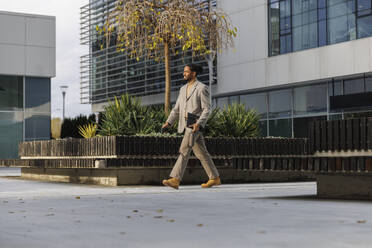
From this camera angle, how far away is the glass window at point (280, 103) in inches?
1559

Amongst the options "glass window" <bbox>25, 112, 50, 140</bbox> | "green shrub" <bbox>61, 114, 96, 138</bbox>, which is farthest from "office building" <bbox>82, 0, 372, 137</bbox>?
"green shrub" <bbox>61, 114, 96, 138</bbox>

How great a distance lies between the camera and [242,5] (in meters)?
41.6

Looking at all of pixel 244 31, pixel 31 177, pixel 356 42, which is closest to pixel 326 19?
Result: pixel 356 42

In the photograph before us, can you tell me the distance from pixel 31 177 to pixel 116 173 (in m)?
5.98

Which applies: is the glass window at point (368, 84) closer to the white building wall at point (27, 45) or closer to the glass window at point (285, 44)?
the glass window at point (285, 44)

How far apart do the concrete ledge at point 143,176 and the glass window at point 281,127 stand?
22966mm

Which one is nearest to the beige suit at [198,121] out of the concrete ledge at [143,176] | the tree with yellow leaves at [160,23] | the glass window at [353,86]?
the concrete ledge at [143,176]

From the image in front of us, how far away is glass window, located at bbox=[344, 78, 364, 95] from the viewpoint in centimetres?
3444

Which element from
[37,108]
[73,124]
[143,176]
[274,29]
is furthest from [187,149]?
[73,124]

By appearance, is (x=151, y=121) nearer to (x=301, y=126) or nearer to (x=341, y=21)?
(x=341, y=21)

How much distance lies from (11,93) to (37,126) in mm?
2310

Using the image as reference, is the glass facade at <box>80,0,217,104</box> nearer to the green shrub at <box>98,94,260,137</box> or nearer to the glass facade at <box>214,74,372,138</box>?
the glass facade at <box>214,74,372,138</box>

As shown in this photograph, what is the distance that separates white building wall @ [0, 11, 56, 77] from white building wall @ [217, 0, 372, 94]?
32.9 feet

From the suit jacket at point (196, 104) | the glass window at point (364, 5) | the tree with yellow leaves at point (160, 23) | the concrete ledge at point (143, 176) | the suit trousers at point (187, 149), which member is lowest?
the concrete ledge at point (143, 176)
